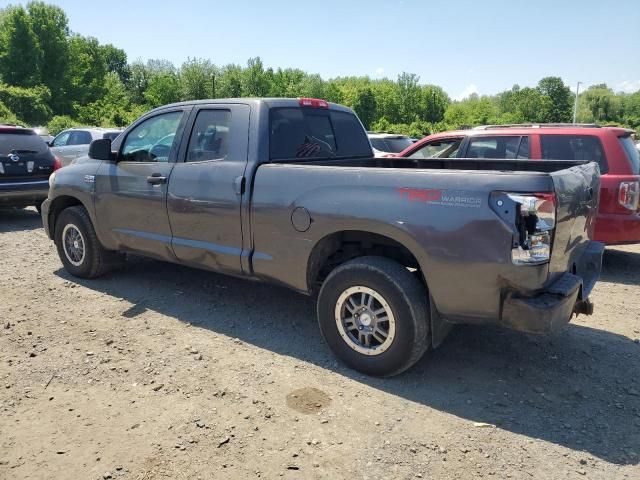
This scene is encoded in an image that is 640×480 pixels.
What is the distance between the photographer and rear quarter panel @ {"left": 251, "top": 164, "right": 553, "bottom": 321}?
3082 mm

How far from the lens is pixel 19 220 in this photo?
9.85 m

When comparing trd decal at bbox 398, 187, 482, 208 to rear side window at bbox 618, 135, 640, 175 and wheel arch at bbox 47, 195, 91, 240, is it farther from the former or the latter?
wheel arch at bbox 47, 195, 91, 240

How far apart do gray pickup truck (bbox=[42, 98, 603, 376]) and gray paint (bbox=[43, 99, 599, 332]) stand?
0.03 feet

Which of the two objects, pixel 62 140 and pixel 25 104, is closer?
pixel 62 140

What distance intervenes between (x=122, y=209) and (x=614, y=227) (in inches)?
213

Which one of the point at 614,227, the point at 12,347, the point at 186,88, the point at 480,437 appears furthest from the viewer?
the point at 186,88

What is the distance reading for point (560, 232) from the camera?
3.23 metres

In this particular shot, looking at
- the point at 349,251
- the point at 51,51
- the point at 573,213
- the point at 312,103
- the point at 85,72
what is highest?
the point at 51,51

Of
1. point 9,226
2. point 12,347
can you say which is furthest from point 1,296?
point 9,226

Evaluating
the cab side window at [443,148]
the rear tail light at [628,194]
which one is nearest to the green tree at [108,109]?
the cab side window at [443,148]

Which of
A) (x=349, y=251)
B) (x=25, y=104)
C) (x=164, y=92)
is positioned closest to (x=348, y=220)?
(x=349, y=251)

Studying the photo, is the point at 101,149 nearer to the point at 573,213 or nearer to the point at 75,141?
the point at 573,213

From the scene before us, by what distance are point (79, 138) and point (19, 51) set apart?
46858mm

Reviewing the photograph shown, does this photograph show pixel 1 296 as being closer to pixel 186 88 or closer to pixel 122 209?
pixel 122 209
